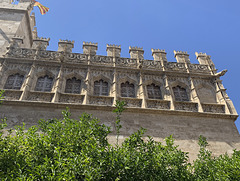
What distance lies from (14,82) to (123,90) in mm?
6439

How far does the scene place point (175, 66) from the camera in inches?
569

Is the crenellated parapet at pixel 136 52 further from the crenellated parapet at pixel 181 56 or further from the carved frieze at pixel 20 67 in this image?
the carved frieze at pixel 20 67

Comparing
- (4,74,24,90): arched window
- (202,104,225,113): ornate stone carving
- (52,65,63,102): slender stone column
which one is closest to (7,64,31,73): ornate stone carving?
(4,74,24,90): arched window

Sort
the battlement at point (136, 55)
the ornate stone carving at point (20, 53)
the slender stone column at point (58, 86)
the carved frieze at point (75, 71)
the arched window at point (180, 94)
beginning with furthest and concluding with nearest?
1. the battlement at point (136, 55)
2. the ornate stone carving at point (20, 53)
3. the carved frieze at point (75, 71)
4. the arched window at point (180, 94)
5. the slender stone column at point (58, 86)

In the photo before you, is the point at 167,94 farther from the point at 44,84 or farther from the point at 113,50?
the point at 44,84

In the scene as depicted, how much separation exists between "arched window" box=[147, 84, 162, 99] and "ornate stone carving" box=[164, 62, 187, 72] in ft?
6.11

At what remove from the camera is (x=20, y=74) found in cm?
1264

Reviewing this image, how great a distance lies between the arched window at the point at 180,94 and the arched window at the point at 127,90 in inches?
107

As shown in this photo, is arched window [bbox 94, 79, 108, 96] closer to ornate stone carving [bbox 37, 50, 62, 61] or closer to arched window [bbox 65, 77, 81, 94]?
arched window [bbox 65, 77, 81, 94]

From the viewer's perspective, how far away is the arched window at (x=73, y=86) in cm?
1241

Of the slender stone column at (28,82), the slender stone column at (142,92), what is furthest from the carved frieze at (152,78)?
the slender stone column at (28,82)

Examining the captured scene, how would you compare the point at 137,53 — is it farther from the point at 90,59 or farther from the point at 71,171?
the point at 71,171

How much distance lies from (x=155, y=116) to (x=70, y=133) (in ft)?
20.1

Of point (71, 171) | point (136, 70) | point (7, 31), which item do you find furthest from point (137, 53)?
point (71, 171)
